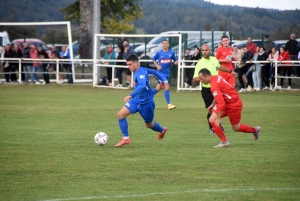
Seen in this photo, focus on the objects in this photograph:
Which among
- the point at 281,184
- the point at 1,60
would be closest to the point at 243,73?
the point at 1,60

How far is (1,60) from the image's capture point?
99.4ft

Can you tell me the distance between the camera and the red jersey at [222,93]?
10773 millimetres

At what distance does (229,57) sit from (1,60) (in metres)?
16.8

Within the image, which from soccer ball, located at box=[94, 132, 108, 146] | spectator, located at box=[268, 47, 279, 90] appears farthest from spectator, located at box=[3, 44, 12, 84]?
soccer ball, located at box=[94, 132, 108, 146]

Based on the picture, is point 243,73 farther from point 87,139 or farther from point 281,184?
point 281,184

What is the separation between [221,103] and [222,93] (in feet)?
1.42

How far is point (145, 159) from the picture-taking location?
1016cm

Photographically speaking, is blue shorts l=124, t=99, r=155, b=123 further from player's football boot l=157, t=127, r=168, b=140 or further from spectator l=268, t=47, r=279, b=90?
spectator l=268, t=47, r=279, b=90

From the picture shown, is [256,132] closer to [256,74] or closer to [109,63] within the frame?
[256,74]

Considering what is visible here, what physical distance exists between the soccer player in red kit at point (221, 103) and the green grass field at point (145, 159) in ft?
1.26

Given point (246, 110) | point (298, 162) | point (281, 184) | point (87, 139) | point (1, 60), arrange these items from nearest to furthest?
point (281, 184)
point (298, 162)
point (87, 139)
point (246, 110)
point (1, 60)

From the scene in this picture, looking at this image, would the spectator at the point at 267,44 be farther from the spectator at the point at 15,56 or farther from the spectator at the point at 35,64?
the spectator at the point at 15,56

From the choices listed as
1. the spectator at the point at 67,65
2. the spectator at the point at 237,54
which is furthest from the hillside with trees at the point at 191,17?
the spectator at the point at 237,54

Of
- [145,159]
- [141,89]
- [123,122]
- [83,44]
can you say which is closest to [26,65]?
[83,44]
